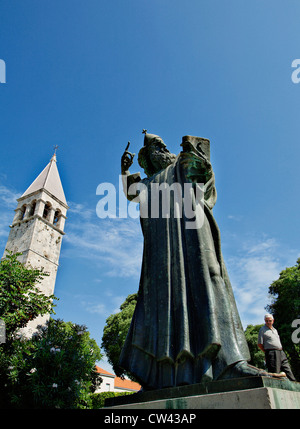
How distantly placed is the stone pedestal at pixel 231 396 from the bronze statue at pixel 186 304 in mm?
183

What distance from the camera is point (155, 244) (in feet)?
11.9

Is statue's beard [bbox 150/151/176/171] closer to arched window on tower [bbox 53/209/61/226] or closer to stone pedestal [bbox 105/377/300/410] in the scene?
stone pedestal [bbox 105/377/300/410]

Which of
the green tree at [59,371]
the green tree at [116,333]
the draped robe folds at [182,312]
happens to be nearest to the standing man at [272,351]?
the draped robe folds at [182,312]

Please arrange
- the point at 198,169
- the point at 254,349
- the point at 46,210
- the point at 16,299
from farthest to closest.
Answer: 1. the point at 46,210
2. the point at 254,349
3. the point at 16,299
4. the point at 198,169

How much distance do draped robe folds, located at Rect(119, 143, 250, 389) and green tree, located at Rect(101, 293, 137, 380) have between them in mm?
25039

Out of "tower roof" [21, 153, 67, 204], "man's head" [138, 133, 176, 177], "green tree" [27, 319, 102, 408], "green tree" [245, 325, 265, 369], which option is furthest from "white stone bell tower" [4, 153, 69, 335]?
"man's head" [138, 133, 176, 177]

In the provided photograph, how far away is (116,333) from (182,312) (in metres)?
28.3

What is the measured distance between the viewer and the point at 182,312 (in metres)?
2.93

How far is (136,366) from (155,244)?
132 centimetres

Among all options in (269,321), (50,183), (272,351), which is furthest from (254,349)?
(50,183)

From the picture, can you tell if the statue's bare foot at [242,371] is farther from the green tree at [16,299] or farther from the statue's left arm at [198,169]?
the green tree at [16,299]

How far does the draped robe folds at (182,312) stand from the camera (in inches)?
105

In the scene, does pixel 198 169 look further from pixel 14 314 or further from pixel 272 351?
pixel 14 314
